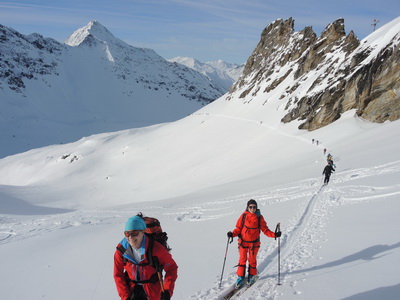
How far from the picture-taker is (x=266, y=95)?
61.5 m

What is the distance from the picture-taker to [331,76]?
4181cm

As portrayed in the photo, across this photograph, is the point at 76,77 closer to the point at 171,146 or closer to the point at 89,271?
the point at 171,146

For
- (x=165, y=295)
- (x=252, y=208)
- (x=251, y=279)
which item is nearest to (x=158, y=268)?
(x=165, y=295)

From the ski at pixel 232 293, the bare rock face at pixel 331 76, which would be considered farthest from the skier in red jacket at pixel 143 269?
the bare rock face at pixel 331 76

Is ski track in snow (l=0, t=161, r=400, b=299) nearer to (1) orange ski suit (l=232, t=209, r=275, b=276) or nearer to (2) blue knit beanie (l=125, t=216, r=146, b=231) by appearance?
(1) orange ski suit (l=232, t=209, r=275, b=276)

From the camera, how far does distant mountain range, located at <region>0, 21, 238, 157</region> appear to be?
111275 mm

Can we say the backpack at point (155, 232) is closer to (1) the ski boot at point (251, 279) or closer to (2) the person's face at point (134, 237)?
(2) the person's face at point (134, 237)

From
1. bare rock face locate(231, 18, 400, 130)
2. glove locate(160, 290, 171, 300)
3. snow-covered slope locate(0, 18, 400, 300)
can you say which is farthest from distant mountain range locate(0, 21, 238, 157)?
glove locate(160, 290, 171, 300)

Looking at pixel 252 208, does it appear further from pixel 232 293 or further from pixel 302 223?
pixel 302 223

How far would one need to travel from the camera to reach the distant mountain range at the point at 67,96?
111275 mm

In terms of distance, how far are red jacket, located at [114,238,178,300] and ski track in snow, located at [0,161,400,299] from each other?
2573mm

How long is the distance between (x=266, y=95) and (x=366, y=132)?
33433 mm

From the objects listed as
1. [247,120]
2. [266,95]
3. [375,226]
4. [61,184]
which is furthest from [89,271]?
[266,95]

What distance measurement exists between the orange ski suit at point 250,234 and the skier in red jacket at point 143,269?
2.88 m
